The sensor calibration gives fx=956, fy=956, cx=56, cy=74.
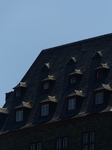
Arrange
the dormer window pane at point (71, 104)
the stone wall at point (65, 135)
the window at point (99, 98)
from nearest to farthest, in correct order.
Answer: the stone wall at point (65, 135), the window at point (99, 98), the dormer window pane at point (71, 104)

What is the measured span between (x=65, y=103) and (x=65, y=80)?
4.63 meters

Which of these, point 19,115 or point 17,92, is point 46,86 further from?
point 17,92

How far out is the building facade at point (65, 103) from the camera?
10856 cm

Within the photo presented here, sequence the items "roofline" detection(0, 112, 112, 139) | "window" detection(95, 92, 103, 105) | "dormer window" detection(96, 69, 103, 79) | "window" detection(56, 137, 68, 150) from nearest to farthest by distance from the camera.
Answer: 1. "roofline" detection(0, 112, 112, 139)
2. "window" detection(95, 92, 103, 105)
3. "window" detection(56, 137, 68, 150)
4. "dormer window" detection(96, 69, 103, 79)

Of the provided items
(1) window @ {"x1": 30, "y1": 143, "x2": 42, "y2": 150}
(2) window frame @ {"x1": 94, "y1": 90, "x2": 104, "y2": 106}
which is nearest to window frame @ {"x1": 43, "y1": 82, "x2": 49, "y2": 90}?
(1) window @ {"x1": 30, "y1": 143, "x2": 42, "y2": 150}

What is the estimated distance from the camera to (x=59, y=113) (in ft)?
371

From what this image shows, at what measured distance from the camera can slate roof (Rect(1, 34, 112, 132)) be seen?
111938 millimetres

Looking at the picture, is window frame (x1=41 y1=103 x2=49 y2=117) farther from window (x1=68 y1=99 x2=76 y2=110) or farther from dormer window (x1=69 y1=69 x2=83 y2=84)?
dormer window (x1=69 y1=69 x2=83 y2=84)

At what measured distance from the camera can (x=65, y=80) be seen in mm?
117312

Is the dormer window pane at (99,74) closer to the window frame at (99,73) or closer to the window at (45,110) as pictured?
the window frame at (99,73)

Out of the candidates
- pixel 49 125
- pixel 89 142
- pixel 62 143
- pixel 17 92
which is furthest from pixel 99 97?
pixel 17 92

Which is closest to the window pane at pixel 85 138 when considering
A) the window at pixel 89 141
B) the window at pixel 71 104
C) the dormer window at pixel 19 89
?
the window at pixel 89 141

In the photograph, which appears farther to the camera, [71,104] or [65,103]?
[65,103]

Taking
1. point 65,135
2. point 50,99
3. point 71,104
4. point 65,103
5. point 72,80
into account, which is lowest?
point 65,135
